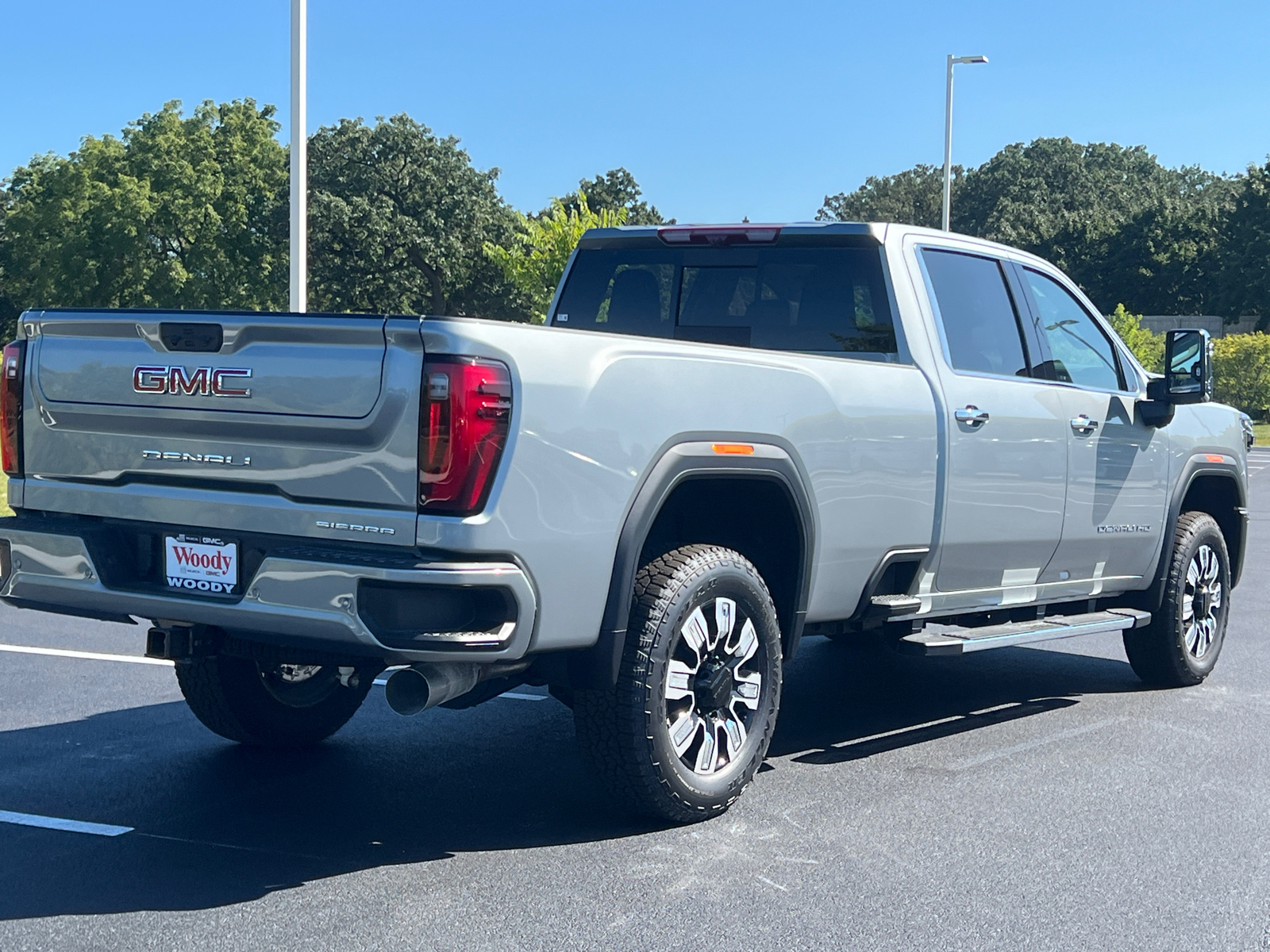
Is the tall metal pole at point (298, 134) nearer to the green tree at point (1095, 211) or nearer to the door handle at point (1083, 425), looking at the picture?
the door handle at point (1083, 425)

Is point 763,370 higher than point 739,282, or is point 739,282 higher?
point 739,282

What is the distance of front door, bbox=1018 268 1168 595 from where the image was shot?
6543 mm

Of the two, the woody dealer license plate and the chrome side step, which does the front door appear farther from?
the woody dealer license plate

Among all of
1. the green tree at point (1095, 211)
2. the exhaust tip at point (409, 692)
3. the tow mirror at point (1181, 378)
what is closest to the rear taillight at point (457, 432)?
the exhaust tip at point (409, 692)

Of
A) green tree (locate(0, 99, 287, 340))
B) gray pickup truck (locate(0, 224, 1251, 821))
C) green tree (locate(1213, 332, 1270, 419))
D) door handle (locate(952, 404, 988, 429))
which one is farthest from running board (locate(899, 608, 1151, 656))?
green tree (locate(0, 99, 287, 340))

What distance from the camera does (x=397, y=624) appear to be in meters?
3.98

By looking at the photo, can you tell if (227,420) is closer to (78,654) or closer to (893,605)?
(893,605)

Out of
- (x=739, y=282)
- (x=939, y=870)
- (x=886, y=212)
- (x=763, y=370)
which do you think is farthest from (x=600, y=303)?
(x=886, y=212)

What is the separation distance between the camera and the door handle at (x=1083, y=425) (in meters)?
6.45

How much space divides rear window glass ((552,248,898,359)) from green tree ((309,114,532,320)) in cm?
4926

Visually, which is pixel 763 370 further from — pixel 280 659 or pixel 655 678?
pixel 280 659

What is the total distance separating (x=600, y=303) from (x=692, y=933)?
364cm

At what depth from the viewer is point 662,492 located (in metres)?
4.50

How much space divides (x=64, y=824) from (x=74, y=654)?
3194mm
